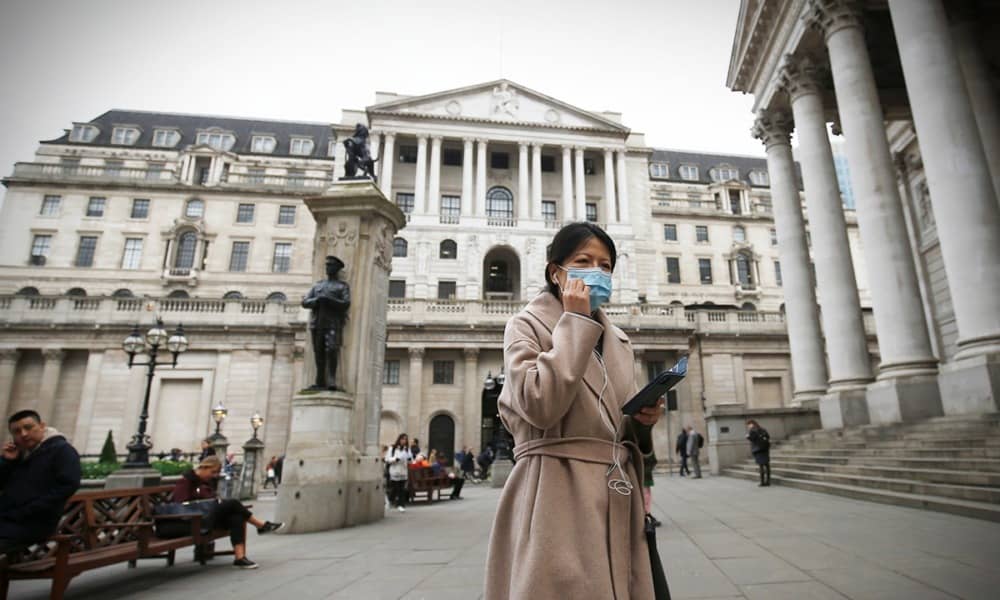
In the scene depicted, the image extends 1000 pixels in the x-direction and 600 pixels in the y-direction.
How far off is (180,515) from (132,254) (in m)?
45.2

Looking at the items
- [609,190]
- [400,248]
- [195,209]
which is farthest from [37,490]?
[195,209]

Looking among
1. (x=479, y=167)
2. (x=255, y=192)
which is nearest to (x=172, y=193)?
(x=255, y=192)

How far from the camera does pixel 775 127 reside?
19859mm

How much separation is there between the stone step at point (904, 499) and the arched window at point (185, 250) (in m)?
44.9

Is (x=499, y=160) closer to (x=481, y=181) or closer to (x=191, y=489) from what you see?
(x=481, y=181)

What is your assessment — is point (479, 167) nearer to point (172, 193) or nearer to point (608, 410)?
point (172, 193)

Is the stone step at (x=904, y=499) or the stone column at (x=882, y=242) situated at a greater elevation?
the stone column at (x=882, y=242)

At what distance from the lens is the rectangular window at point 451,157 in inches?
1735

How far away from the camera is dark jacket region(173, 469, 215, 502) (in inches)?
275

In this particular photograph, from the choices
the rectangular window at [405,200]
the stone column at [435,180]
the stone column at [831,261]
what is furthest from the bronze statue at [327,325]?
the rectangular window at [405,200]

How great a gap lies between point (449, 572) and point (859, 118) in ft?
50.1

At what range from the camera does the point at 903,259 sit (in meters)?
12.7

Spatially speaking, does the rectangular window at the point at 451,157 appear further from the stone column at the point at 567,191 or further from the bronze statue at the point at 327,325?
the bronze statue at the point at 327,325

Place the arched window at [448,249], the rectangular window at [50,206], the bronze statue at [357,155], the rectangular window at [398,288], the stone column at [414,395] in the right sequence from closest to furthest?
the bronze statue at [357,155] < the stone column at [414,395] < the rectangular window at [398,288] < the arched window at [448,249] < the rectangular window at [50,206]
